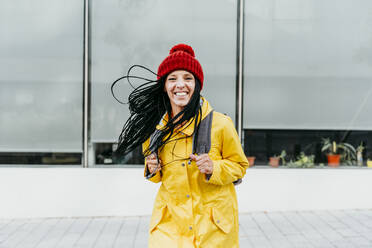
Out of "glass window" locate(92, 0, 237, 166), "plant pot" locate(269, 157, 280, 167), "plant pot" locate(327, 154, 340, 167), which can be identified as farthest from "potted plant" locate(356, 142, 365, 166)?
"glass window" locate(92, 0, 237, 166)

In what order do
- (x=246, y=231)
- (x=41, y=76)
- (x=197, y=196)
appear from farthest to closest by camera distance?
(x=41, y=76) < (x=246, y=231) < (x=197, y=196)

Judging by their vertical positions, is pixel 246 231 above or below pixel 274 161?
below

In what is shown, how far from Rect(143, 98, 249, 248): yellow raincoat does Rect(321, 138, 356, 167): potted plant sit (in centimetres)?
375

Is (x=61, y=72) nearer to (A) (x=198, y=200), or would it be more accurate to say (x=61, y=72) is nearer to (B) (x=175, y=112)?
(B) (x=175, y=112)

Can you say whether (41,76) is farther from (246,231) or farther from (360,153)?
(360,153)

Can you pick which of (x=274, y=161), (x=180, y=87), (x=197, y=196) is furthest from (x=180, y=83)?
(x=274, y=161)

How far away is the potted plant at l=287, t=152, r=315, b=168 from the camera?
5285mm

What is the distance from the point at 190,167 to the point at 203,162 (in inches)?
5.3

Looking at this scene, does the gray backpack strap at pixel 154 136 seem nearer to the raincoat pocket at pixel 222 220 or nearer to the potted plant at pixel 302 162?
the raincoat pocket at pixel 222 220

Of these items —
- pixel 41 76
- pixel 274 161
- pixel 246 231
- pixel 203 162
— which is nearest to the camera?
pixel 203 162

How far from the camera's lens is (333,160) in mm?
5371

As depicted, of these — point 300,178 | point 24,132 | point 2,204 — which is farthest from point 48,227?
point 300,178

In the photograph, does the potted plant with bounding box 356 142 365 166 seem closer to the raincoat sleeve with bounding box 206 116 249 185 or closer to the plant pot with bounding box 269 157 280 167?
the plant pot with bounding box 269 157 280 167

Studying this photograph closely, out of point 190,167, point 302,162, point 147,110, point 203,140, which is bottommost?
point 302,162
